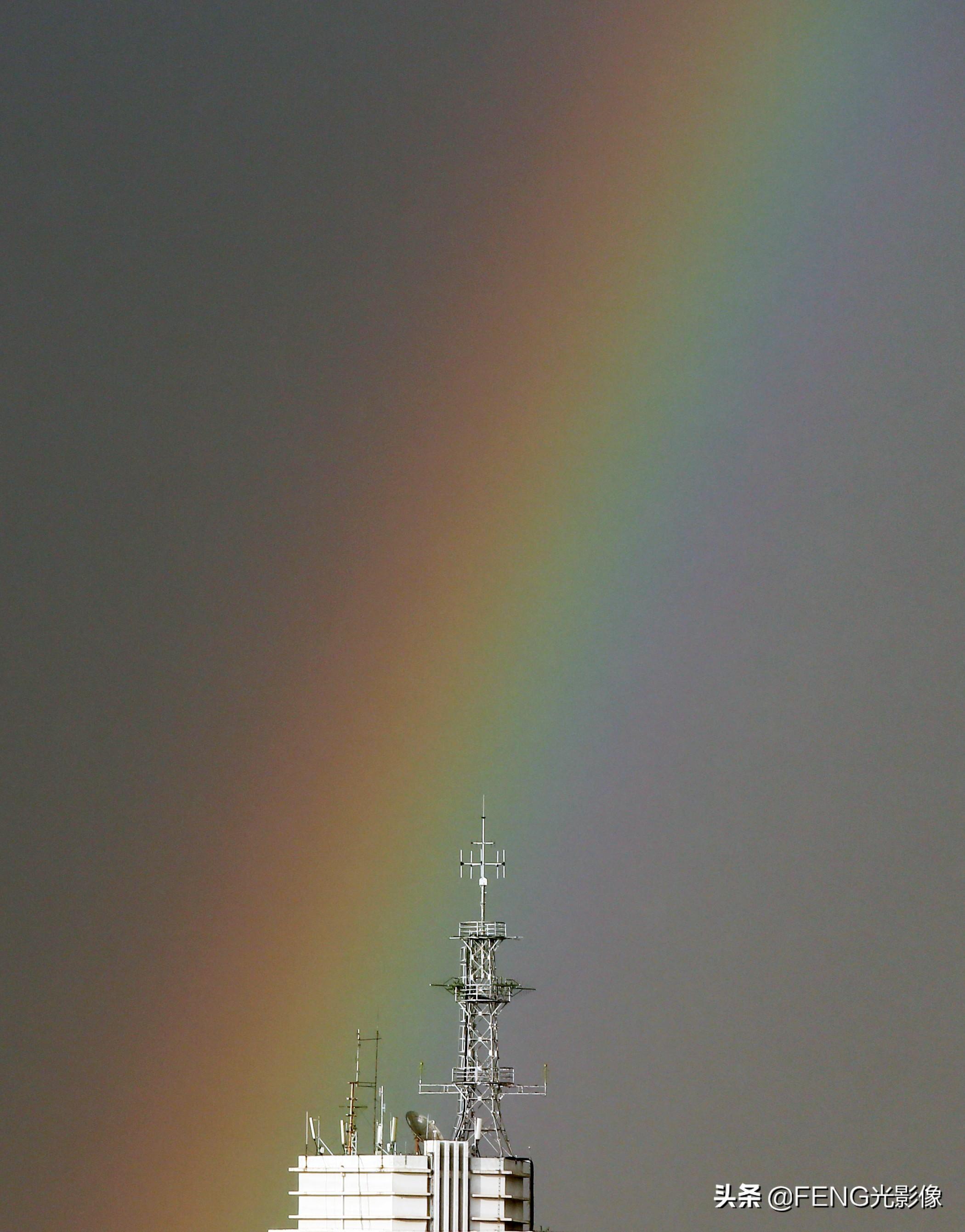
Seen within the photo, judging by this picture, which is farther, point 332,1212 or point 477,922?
point 477,922

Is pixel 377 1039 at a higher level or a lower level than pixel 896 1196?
higher

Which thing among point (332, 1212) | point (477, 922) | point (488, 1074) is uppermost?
point (477, 922)

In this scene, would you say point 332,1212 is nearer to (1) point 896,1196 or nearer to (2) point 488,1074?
(2) point 488,1074

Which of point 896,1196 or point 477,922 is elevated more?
point 477,922

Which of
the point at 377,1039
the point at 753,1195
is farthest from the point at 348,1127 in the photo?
the point at 753,1195

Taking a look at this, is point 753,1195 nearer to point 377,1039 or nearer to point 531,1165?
Answer: point 531,1165

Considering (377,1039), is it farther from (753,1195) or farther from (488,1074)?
(753,1195)

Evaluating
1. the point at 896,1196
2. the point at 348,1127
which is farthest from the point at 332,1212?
the point at 896,1196

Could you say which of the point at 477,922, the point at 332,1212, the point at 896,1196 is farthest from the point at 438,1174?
the point at 896,1196
